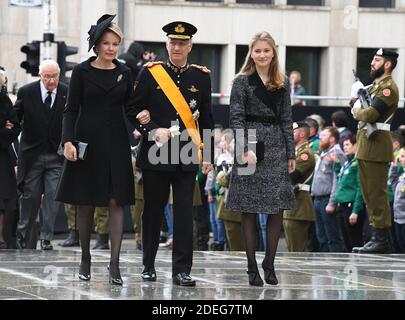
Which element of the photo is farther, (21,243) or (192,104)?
(21,243)

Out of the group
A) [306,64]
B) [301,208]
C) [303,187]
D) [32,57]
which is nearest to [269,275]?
[301,208]

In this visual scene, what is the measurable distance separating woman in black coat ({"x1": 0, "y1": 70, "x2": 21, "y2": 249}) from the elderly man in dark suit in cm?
16

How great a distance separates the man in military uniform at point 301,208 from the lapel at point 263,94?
498cm

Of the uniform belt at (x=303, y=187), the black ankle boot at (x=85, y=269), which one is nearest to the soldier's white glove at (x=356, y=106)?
the uniform belt at (x=303, y=187)

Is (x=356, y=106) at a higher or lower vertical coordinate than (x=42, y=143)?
higher

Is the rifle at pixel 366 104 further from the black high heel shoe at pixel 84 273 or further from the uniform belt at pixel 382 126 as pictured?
the black high heel shoe at pixel 84 273

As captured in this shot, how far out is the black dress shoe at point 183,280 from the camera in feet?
36.1

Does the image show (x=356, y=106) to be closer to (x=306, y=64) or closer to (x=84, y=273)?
(x=84, y=273)

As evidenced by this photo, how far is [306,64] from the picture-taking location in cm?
3803

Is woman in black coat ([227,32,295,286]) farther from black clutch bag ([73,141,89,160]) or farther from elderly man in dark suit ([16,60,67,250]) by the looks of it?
elderly man in dark suit ([16,60,67,250])

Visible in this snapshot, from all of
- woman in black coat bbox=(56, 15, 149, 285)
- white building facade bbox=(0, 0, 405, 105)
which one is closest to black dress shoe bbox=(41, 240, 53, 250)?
woman in black coat bbox=(56, 15, 149, 285)

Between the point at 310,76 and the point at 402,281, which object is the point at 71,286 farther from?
the point at 310,76

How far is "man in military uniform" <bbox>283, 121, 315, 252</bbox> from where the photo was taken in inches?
635

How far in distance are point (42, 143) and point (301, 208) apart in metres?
3.34
